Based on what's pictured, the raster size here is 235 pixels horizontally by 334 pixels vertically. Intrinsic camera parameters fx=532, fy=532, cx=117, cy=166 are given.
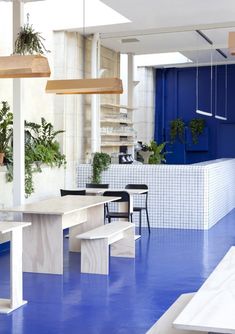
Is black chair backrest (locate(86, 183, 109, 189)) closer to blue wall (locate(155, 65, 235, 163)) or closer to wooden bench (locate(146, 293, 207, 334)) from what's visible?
wooden bench (locate(146, 293, 207, 334))

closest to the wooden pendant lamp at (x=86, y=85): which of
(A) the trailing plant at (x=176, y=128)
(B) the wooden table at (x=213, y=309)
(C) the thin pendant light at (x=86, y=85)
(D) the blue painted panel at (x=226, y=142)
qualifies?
(C) the thin pendant light at (x=86, y=85)

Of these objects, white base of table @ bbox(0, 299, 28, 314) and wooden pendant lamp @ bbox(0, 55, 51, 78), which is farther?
wooden pendant lamp @ bbox(0, 55, 51, 78)

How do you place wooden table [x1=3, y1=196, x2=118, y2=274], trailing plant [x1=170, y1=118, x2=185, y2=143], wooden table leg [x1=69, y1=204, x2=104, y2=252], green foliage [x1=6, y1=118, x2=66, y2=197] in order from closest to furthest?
1. wooden table [x1=3, y1=196, x2=118, y2=274]
2. wooden table leg [x1=69, y1=204, x2=104, y2=252]
3. green foliage [x1=6, y1=118, x2=66, y2=197]
4. trailing plant [x1=170, y1=118, x2=185, y2=143]

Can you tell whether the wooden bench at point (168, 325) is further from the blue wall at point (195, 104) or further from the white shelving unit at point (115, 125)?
the blue wall at point (195, 104)

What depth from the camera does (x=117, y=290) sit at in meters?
5.09

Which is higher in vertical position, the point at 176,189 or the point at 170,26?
the point at 170,26

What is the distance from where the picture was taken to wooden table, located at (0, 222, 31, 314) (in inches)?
177

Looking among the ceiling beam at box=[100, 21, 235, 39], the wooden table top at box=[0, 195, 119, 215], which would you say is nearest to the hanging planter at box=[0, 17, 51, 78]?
the wooden table top at box=[0, 195, 119, 215]

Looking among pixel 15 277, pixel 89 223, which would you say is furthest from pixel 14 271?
pixel 89 223

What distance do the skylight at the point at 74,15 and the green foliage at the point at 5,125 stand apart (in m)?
2.10

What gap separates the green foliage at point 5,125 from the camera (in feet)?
23.6

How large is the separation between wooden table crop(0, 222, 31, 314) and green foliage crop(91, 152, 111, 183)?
4.57 m

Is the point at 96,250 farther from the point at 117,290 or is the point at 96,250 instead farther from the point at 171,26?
the point at 171,26

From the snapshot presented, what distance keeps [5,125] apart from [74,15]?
2857 mm
